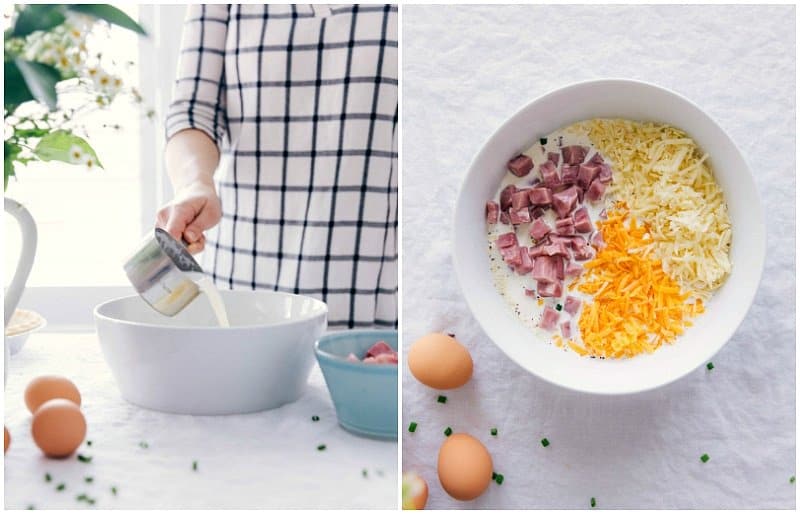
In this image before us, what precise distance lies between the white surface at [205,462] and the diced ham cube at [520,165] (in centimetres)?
26

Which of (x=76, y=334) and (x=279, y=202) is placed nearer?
(x=76, y=334)

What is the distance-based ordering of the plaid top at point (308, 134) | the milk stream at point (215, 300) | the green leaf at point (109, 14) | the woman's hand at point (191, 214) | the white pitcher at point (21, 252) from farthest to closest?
the plaid top at point (308, 134), the woman's hand at point (191, 214), the milk stream at point (215, 300), the white pitcher at point (21, 252), the green leaf at point (109, 14)

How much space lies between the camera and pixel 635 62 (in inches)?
29.4

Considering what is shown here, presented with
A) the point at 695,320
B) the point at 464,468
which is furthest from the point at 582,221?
the point at 464,468

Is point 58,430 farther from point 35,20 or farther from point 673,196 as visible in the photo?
point 673,196

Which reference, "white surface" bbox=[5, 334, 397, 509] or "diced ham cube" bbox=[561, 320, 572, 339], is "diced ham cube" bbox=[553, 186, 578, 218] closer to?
"diced ham cube" bbox=[561, 320, 572, 339]

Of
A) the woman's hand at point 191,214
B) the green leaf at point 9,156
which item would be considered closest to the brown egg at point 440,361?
the woman's hand at point 191,214

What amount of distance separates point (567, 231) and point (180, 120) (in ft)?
1.54

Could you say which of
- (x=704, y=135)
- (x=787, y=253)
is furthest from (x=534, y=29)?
(x=787, y=253)

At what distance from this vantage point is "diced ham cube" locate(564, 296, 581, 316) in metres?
0.67

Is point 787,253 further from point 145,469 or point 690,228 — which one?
point 145,469

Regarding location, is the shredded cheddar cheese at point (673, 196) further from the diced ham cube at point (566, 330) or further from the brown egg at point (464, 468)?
the brown egg at point (464, 468)

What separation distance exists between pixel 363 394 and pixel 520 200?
0.78ft

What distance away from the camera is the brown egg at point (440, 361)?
0.69 metres
